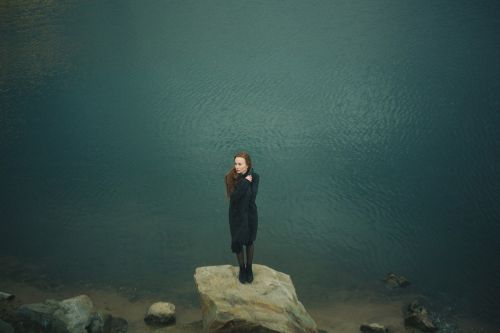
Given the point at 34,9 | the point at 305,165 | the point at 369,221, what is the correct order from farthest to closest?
the point at 34,9
the point at 305,165
the point at 369,221

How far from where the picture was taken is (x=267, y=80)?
1900 centimetres

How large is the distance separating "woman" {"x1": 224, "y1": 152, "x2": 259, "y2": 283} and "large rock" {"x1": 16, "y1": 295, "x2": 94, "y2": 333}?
3.18 meters

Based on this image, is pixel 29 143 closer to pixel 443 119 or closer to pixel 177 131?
pixel 177 131

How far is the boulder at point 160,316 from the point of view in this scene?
7684 mm

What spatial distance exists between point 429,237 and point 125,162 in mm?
9910

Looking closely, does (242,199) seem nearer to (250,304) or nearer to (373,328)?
(250,304)

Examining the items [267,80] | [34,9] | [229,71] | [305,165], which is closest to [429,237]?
[305,165]

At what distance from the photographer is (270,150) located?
13.7m

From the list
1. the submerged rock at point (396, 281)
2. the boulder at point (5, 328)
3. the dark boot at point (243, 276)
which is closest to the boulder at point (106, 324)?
the boulder at point (5, 328)

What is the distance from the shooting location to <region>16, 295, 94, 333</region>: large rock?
6453 mm

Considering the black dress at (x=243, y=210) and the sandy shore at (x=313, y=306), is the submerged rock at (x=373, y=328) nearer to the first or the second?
the sandy shore at (x=313, y=306)

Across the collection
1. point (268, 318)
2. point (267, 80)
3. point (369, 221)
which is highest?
point (267, 80)

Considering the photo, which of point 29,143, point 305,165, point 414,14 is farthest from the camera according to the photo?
point 414,14

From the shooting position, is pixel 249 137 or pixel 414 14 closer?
pixel 249 137
